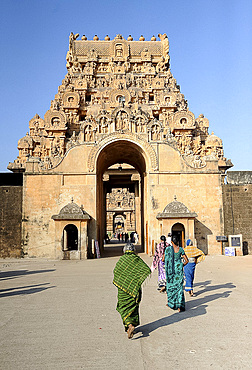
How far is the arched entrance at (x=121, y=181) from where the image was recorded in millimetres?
20984

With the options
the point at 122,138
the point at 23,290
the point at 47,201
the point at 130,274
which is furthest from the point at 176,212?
the point at 130,274

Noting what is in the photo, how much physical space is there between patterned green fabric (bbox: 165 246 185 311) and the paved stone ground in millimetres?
194

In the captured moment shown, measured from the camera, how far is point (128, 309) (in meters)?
5.03

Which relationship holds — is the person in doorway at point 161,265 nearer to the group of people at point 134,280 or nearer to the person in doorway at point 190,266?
the person in doorway at point 190,266

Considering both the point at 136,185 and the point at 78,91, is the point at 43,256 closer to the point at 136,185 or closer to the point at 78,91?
the point at 136,185

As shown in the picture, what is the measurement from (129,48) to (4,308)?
39592mm

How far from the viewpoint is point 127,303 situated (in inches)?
199

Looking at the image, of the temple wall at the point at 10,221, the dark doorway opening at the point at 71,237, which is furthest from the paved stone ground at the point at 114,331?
the dark doorway opening at the point at 71,237

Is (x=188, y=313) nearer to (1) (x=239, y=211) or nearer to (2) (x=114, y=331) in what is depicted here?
(2) (x=114, y=331)

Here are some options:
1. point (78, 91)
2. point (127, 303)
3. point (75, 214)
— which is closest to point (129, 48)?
point (78, 91)

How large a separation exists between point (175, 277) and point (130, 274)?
178 centimetres

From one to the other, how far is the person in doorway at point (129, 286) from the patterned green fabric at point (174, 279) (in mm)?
1574

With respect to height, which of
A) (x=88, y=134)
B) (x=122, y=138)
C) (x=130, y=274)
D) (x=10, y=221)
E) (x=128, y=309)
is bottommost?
(x=128, y=309)

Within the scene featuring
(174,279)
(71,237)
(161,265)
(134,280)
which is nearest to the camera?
(134,280)
